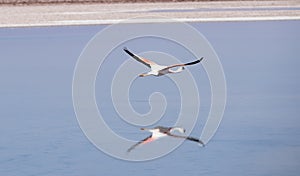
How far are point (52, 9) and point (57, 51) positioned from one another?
8.71 meters

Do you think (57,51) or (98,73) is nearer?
(98,73)

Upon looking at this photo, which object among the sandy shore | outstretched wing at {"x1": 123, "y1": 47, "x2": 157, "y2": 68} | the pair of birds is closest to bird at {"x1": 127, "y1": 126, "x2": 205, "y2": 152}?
the pair of birds

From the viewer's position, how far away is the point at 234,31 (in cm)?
1778

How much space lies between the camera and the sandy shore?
20.1 meters

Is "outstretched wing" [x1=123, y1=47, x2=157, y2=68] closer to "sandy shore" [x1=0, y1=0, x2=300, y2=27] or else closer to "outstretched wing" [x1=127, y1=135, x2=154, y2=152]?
"outstretched wing" [x1=127, y1=135, x2=154, y2=152]

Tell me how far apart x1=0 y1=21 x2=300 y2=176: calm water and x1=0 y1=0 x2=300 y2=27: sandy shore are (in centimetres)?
335

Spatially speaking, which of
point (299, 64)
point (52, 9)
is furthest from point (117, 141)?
point (52, 9)

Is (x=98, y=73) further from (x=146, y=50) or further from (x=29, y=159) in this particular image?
(x=29, y=159)

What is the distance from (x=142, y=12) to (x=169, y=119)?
1141 centimetres

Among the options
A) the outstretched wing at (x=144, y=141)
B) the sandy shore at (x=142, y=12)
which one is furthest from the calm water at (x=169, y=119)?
the sandy shore at (x=142, y=12)

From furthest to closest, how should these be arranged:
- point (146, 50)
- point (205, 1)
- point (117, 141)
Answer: point (205, 1)
point (146, 50)
point (117, 141)

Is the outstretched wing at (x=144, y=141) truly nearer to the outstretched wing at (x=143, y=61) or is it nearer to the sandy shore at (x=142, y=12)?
the outstretched wing at (x=143, y=61)

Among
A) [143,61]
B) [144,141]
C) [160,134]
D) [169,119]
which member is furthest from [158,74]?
[144,141]

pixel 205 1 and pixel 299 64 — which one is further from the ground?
pixel 205 1
